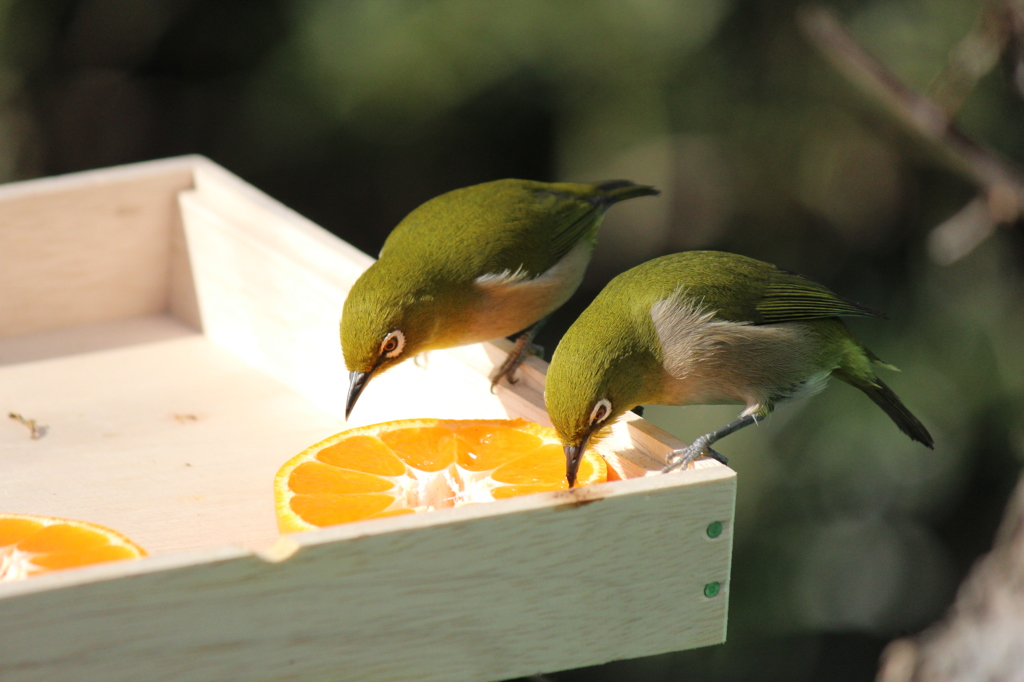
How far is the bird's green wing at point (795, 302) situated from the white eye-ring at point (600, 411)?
43 cm

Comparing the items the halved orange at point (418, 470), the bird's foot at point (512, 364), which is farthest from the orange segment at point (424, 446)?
the bird's foot at point (512, 364)

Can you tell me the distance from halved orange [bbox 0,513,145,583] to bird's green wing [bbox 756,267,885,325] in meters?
1.31

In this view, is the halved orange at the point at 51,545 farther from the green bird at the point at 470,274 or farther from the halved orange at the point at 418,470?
the green bird at the point at 470,274

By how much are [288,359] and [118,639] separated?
1.45 metres

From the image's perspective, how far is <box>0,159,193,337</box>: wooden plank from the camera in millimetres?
3174

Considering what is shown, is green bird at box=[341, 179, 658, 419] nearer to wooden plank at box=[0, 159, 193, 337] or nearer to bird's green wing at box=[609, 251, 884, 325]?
bird's green wing at box=[609, 251, 884, 325]

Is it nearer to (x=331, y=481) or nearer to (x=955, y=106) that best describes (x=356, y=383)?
(x=331, y=481)

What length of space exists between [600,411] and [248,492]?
2.70 ft

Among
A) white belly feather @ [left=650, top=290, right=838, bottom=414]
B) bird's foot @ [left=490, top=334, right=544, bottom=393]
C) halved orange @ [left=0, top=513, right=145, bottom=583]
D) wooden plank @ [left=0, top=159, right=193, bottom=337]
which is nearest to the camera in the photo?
halved orange @ [left=0, top=513, right=145, bottom=583]

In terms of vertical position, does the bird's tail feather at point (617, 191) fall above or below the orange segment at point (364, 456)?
above

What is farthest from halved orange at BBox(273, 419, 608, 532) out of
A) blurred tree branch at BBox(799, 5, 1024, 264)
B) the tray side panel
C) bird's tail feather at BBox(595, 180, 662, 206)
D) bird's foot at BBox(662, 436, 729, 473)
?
blurred tree branch at BBox(799, 5, 1024, 264)

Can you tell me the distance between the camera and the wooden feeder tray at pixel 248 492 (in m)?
1.53

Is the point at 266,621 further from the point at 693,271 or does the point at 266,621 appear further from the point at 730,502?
the point at 693,271

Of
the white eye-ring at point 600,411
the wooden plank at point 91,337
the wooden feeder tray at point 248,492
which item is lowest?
the wooden plank at point 91,337
